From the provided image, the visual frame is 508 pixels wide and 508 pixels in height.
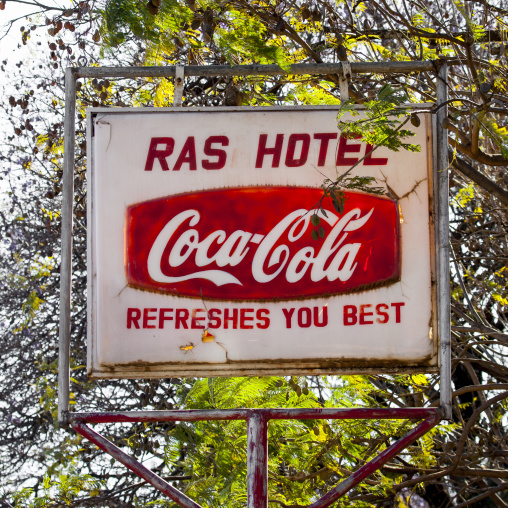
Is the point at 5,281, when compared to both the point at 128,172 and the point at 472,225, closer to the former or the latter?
the point at 472,225

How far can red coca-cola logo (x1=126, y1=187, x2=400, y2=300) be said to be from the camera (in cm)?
362

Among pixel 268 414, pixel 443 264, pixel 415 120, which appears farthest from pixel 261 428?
pixel 415 120

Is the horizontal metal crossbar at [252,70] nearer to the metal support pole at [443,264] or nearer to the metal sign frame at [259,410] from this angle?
the metal sign frame at [259,410]

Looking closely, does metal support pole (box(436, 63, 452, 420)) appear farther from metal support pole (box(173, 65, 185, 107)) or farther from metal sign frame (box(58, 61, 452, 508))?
metal support pole (box(173, 65, 185, 107))

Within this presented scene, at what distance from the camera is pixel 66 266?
3.58 meters

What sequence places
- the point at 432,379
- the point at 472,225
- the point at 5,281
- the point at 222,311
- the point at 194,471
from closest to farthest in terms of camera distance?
the point at 222,311
the point at 194,471
the point at 432,379
the point at 472,225
the point at 5,281

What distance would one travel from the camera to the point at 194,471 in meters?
5.82

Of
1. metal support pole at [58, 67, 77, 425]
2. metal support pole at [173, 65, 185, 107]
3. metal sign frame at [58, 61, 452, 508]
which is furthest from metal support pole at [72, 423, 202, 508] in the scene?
metal support pole at [173, 65, 185, 107]

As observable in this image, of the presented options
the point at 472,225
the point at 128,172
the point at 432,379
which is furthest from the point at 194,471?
the point at 472,225

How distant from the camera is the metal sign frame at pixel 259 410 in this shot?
340cm

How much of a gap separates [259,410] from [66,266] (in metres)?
1.07

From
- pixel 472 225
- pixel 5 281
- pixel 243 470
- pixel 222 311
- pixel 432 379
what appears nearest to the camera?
pixel 222 311

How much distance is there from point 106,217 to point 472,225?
5563 mm

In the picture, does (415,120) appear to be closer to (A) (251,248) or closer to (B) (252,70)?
(B) (252,70)
